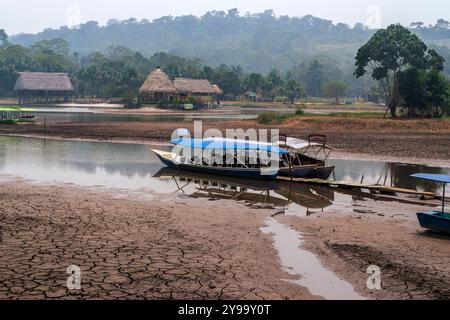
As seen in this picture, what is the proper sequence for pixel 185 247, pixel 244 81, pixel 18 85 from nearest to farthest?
pixel 185 247
pixel 18 85
pixel 244 81

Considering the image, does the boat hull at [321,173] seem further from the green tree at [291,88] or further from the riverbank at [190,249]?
the green tree at [291,88]

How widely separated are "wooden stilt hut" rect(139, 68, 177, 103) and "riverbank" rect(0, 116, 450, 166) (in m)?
34.4

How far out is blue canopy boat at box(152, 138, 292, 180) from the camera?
25.1 metres

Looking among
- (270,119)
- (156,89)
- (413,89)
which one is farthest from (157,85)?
(413,89)

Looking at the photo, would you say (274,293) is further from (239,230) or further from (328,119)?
(328,119)

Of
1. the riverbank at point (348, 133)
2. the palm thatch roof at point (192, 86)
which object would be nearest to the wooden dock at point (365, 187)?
the riverbank at point (348, 133)

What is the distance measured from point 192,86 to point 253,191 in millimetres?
73099

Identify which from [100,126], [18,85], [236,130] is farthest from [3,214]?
[18,85]

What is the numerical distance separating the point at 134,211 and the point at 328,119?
35.3 metres

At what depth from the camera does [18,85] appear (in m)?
98.4

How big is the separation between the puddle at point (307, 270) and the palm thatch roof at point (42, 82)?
91.9 metres

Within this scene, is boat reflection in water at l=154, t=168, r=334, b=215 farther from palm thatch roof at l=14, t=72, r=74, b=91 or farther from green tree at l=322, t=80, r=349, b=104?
green tree at l=322, t=80, r=349, b=104

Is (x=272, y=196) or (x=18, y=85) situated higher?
(x=18, y=85)

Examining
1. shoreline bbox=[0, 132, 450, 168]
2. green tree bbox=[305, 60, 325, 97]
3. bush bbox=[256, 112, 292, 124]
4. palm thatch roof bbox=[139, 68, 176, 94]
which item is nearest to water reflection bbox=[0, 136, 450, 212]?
shoreline bbox=[0, 132, 450, 168]
